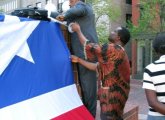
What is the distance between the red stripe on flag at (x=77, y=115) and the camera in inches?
142

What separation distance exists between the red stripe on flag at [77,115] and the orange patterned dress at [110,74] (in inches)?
6.9

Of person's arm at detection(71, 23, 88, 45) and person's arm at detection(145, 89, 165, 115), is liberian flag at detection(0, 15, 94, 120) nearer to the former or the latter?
person's arm at detection(71, 23, 88, 45)

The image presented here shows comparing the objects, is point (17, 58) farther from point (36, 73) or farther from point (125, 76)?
point (125, 76)

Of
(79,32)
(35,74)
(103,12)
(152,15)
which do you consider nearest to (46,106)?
(35,74)

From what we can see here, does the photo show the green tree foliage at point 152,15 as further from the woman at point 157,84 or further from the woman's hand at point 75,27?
the woman at point 157,84

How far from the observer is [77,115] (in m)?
3.77

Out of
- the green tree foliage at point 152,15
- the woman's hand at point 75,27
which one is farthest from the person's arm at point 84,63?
the green tree foliage at point 152,15

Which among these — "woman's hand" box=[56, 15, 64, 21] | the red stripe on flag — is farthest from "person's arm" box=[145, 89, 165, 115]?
"woman's hand" box=[56, 15, 64, 21]

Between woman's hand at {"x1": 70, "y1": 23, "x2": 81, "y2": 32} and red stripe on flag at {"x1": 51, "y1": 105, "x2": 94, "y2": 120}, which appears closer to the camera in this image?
red stripe on flag at {"x1": 51, "y1": 105, "x2": 94, "y2": 120}

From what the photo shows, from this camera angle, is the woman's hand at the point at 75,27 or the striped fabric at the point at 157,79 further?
the woman's hand at the point at 75,27

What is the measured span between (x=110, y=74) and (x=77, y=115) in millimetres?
554

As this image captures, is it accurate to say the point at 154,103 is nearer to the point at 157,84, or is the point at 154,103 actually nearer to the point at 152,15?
the point at 157,84

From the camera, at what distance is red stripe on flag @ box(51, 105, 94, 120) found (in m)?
3.60

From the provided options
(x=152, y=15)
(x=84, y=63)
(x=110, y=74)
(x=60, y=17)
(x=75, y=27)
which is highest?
(x=152, y=15)
